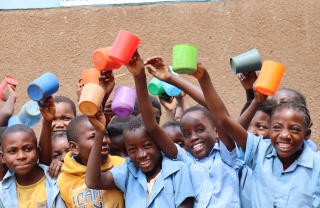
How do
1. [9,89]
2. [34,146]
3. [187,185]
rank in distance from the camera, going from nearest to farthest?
1. [187,185]
2. [34,146]
3. [9,89]

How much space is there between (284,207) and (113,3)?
11.9 ft

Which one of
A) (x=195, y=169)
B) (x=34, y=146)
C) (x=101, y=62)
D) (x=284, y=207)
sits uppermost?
(x=101, y=62)

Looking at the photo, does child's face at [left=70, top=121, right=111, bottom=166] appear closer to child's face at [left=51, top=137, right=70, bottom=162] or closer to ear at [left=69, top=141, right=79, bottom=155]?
ear at [left=69, top=141, right=79, bottom=155]

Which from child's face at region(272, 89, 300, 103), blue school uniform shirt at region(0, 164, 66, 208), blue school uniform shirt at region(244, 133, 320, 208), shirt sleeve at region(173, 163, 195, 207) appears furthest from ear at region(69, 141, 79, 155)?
child's face at region(272, 89, 300, 103)

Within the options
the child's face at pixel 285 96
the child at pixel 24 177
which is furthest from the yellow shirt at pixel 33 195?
the child's face at pixel 285 96

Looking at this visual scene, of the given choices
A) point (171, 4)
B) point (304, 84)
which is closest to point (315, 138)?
point (304, 84)

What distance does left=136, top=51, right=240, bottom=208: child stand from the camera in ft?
12.8

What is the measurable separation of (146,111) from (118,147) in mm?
839

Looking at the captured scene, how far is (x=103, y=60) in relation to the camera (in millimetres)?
3881

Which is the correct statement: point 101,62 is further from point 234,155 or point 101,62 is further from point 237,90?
point 237,90

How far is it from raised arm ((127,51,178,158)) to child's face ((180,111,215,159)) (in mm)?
202

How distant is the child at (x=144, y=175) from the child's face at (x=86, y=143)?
131mm

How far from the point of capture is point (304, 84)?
264 inches

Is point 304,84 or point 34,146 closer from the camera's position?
point 34,146
